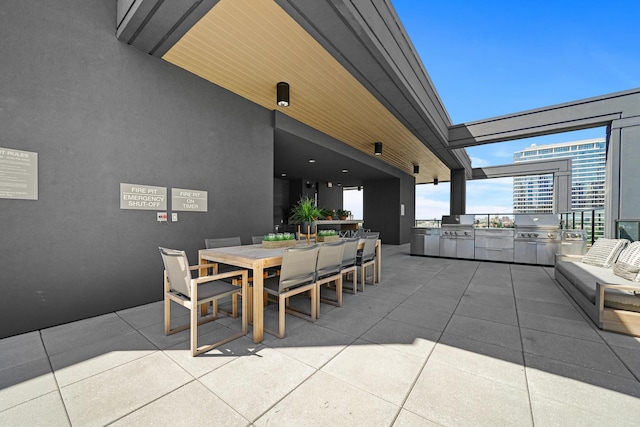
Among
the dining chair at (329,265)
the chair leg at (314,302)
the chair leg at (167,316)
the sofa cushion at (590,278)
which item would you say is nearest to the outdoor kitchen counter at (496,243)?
the sofa cushion at (590,278)

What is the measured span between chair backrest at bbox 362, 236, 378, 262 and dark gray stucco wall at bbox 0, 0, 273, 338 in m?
2.32

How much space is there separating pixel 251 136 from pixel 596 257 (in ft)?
18.2

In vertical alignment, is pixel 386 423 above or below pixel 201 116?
below

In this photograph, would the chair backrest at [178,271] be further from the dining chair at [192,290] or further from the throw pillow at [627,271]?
the throw pillow at [627,271]

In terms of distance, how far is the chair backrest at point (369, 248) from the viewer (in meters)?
3.70

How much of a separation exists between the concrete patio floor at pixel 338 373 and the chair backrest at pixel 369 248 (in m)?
1.09

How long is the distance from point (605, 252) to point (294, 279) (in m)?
4.43

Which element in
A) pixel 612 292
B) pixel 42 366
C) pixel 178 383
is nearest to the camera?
pixel 178 383

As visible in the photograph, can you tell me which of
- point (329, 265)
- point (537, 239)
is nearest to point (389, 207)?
point (537, 239)

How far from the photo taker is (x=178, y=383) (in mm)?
1548

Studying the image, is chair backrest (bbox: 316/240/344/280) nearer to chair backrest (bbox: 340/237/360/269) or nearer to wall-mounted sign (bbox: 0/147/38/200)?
chair backrest (bbox: 340/237/360/269)

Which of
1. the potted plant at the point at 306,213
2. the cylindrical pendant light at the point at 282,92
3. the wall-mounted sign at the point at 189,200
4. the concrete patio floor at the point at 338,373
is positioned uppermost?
the cylindrical pendant light at the point at 282,92

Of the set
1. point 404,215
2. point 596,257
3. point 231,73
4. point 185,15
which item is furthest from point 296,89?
point 404,215

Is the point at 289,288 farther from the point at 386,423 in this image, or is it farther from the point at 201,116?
the point at 201,116
